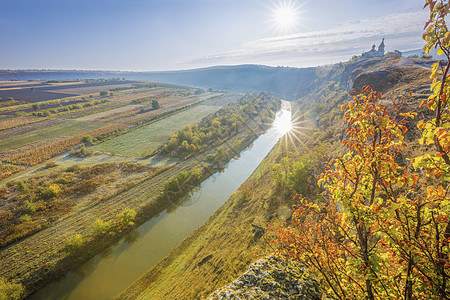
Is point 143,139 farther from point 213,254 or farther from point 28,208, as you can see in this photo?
point 213,254

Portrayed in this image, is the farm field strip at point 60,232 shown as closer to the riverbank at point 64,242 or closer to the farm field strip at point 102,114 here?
the riverbank at point 64,242

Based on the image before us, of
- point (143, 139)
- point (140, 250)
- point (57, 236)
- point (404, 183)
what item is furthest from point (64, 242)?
point (143, 139)

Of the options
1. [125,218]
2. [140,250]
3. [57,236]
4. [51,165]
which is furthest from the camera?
[51,165]

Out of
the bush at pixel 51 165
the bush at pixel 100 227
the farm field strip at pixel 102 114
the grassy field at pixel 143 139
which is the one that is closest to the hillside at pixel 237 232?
the bush at pixel 100 227

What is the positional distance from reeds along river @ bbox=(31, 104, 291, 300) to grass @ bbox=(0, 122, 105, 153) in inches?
2630

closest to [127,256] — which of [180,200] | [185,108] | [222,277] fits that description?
[180,200]

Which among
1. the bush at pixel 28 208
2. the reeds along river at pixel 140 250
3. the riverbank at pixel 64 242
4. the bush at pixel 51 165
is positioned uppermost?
the bush at pixel 51 165

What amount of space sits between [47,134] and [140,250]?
80852 mm

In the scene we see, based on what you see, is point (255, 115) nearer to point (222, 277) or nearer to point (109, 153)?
point (109, 153)

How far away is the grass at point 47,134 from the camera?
2638 inches

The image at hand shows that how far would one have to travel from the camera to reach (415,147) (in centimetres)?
1442

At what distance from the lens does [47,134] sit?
77375 mm

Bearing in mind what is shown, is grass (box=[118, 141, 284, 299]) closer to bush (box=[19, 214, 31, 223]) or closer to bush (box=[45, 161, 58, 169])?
bush (box=[19, 214, 31, 223])

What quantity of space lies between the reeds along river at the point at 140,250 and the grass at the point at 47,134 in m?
66.8
